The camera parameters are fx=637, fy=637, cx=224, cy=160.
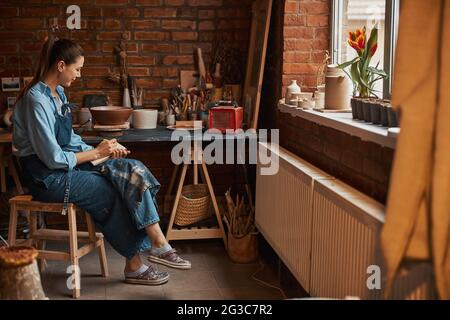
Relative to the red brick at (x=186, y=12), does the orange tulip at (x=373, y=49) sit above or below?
below

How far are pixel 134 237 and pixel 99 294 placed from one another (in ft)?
1.20

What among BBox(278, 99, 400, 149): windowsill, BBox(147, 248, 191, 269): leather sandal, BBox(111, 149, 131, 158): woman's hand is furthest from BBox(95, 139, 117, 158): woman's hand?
BBox(278, 99, 400, 149): windowsill

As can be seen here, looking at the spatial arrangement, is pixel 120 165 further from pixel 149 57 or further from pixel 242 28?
pixel 242 28

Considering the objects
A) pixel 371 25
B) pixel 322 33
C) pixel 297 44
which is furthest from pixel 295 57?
pixel 371 25

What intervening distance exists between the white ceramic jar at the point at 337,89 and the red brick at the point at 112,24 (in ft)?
6.32

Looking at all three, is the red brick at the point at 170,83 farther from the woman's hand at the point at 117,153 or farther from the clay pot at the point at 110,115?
the woman's hand at the point at 117,153

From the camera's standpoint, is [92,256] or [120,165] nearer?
[120,165]

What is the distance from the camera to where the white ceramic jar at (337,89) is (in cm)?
322

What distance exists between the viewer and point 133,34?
4625 millimetres

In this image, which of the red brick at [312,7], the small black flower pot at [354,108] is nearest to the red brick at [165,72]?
the red brick at [312,7]

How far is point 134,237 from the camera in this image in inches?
141

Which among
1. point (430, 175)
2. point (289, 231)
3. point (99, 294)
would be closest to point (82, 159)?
point (99, 294)

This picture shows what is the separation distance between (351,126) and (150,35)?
232 centimetres

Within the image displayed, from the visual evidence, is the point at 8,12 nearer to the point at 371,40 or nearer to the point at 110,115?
the point at 110,115
